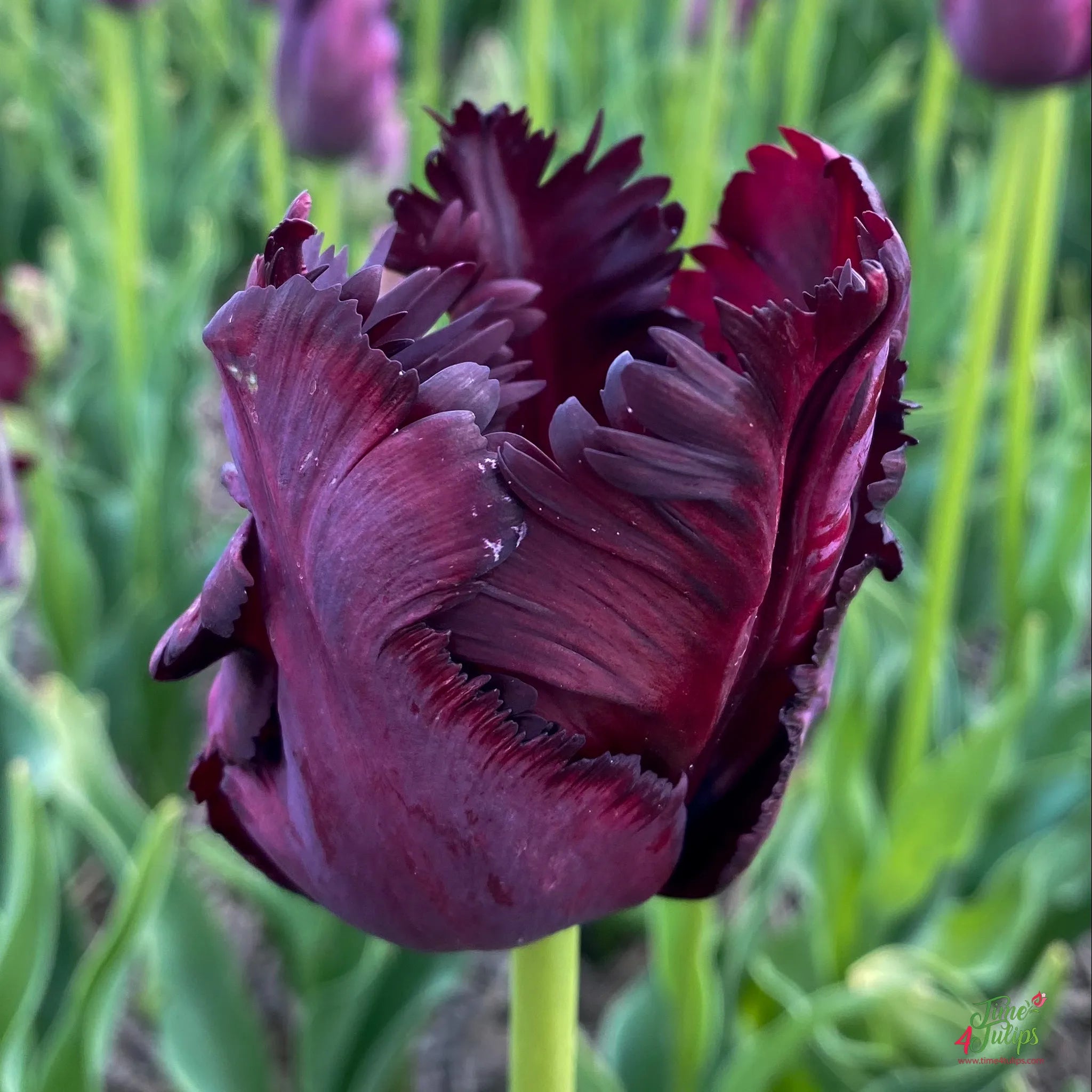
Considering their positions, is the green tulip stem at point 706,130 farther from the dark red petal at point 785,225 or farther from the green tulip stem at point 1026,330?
the dark red petal at point 785,225

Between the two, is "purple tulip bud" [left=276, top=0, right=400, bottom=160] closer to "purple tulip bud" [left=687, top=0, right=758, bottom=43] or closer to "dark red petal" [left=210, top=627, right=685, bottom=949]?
"purple tulip bud" [left=687, top=0, right=758, bottom=43]

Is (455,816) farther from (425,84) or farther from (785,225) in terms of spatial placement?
(425,84)

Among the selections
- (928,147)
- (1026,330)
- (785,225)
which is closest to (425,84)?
(928,147)

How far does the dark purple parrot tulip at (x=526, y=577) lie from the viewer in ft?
0.70

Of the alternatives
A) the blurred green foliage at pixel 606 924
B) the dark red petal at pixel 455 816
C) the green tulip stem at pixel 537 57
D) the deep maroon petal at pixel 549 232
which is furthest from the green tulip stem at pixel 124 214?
the dark red petal at pixel 455 816

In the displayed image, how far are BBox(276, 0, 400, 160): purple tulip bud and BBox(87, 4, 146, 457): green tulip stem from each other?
5.3 inches

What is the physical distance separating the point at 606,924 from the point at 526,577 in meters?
0.72

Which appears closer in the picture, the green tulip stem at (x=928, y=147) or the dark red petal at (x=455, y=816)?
the dark red petal at (x=455, y=816)

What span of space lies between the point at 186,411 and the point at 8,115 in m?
0.73

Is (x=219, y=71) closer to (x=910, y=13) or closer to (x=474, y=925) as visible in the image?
(x=910, y=13)

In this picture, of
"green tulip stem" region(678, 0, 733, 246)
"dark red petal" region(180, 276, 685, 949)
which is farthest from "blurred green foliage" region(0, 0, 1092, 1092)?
"dark red petal" region(180, 276, 685, 949)

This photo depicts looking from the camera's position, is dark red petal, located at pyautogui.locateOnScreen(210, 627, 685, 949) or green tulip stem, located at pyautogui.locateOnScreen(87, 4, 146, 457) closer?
dark red petal, located at pyautogui.locateOnScreen(210, 627, 685, 949)

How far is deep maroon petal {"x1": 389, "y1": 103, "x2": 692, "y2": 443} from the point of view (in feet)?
1.00

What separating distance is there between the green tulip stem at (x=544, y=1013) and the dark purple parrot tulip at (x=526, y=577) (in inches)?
1.2
